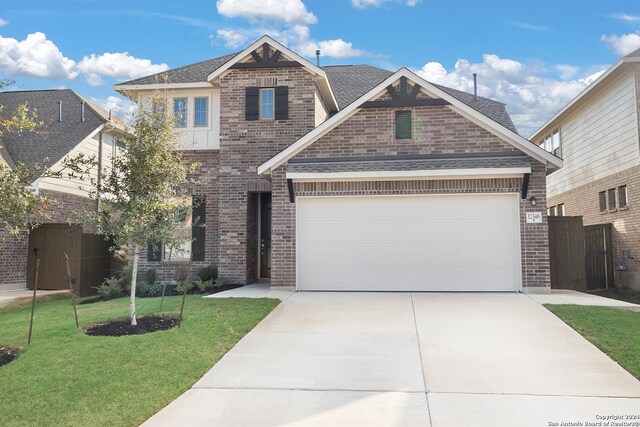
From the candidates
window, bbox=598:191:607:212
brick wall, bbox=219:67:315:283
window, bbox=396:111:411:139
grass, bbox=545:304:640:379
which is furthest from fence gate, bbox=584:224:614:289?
brick wall, bbox=219:67:315:283

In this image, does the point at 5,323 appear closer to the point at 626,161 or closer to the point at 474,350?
the point at 474,350

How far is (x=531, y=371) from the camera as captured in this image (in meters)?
5.77

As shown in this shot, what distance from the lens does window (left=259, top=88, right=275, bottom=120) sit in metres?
14.4

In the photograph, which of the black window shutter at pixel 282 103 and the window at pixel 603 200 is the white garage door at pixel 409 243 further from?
the window at pixel 603 200

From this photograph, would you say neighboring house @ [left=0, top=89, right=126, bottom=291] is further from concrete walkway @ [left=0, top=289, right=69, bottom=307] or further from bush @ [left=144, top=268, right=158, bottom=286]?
bush @ [left=144, top=268, right=158, bottom=286]

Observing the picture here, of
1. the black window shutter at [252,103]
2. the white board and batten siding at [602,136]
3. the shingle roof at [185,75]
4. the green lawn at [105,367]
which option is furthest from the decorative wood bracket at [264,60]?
the white board and batten siding at [602,136]

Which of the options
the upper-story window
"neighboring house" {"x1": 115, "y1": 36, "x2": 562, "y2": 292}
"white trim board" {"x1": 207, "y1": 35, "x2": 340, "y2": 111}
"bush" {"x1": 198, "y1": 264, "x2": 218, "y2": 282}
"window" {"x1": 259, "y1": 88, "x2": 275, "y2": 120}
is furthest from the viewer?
the upper-story window

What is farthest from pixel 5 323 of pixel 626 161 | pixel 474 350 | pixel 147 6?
pixel 626 161

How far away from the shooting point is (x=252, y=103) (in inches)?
565

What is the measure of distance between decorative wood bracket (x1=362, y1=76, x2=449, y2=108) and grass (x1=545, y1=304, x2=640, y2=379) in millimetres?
5664

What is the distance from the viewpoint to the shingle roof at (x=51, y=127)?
15758 millimetres

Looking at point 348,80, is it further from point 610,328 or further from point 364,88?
point 610,328

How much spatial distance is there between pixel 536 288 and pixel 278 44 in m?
9.72

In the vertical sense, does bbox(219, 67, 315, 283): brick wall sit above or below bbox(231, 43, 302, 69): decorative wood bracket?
below
